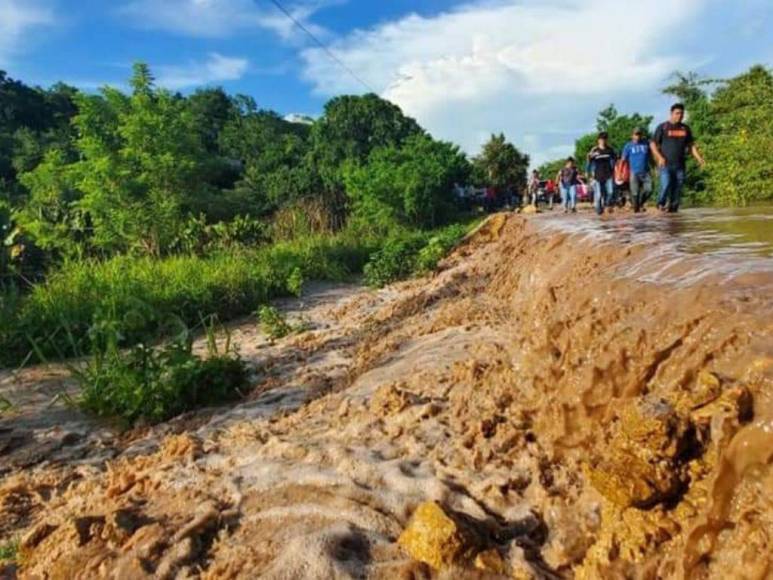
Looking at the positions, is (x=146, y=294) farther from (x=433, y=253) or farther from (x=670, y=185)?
(x=670, y=185)

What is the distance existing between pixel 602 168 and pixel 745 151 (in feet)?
22.9

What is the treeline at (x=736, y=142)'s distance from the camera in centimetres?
1513

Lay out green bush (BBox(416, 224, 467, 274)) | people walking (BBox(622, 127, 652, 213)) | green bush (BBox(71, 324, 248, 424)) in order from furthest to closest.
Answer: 1. green bush (BBox(416, 224, 467, 274))
2. people walking (BBox(622, 127, 652, 213))
3. green bush (BBox(71, 324, 248, 424))

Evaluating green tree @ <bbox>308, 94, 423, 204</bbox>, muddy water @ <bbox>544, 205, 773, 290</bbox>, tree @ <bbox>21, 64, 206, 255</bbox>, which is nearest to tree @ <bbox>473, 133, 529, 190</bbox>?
green tree @ <bbox>308, 94, 423, 204</bbox>

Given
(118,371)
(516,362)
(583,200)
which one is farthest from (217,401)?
(583,200)

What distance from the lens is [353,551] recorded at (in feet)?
9.10

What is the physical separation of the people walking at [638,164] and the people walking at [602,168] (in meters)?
0.63

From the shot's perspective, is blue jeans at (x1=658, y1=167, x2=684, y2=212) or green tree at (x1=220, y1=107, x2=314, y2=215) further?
green tree at (x1=220, y1=107, x2=314, y2=215)

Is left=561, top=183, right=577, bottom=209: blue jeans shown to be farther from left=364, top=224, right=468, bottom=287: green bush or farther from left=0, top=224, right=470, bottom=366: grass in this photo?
left=364, top=224, right=468, bottom=287: green bush

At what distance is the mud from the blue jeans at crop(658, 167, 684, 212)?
382cm

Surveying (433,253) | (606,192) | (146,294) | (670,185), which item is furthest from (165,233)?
(670,185)

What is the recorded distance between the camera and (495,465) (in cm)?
331

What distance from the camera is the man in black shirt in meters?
7.99

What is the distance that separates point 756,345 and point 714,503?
22.4 inches
